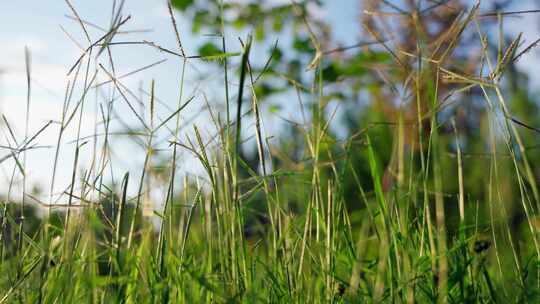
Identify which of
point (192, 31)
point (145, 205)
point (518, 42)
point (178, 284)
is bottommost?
point (178, 284)

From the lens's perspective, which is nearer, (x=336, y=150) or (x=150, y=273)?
(x=150, y=273)

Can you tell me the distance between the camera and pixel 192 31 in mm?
3168

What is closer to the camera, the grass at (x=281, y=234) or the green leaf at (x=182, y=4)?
the grass at (x=281, y=234)

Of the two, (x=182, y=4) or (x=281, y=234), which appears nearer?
(x=281, y=234)

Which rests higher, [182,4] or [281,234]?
[182,4]

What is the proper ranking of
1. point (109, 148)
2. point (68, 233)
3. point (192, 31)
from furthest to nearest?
point (192, 31)
point (109, 148)
point (68, 233)

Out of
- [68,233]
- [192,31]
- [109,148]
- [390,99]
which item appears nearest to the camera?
[68,233]

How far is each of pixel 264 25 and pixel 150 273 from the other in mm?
2421

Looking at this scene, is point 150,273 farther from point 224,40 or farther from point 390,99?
point 390,99

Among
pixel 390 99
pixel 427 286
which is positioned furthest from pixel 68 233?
pixel 390 99

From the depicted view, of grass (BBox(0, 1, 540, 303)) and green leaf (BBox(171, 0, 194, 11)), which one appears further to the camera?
green leaf (BBox(171, 0, 194, 11))

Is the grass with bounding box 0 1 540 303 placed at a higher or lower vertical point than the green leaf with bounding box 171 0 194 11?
lower

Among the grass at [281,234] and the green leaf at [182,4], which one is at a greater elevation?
the green leaf at [182,4]

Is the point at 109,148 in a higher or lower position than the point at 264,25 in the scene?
lower
